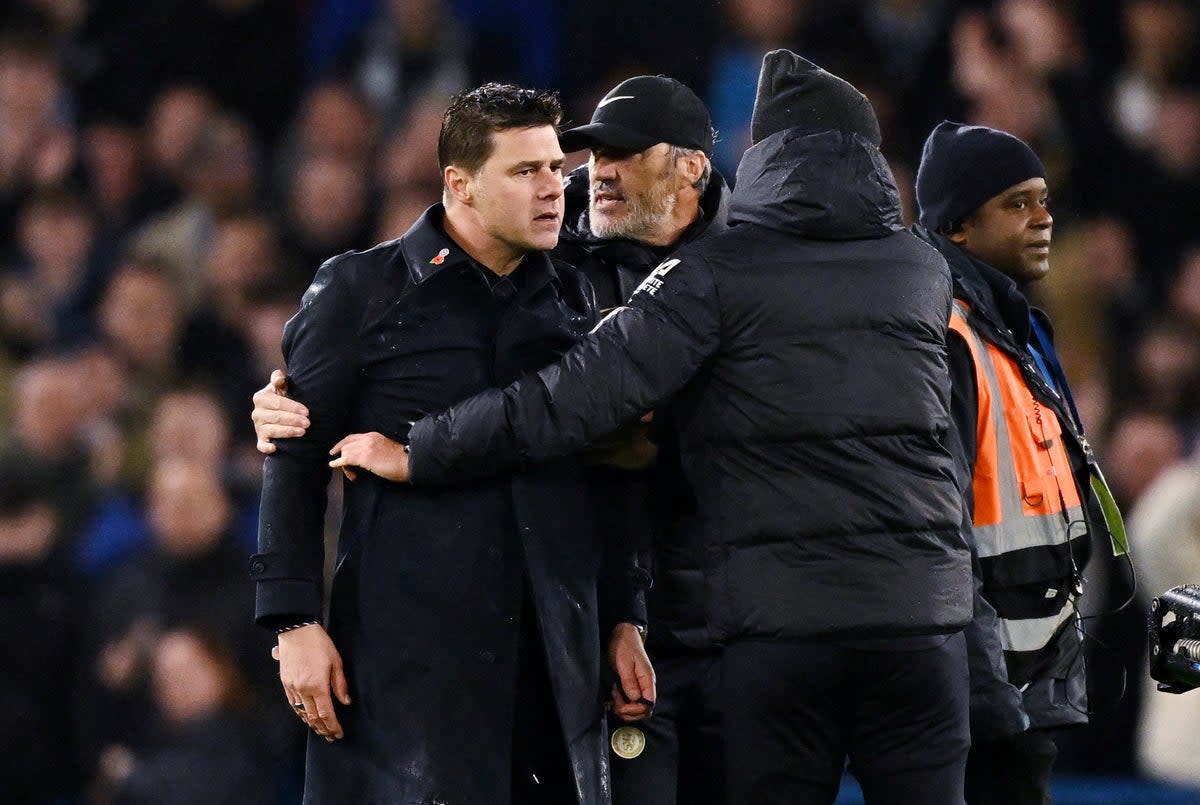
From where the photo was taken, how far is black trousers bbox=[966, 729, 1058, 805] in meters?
2.96

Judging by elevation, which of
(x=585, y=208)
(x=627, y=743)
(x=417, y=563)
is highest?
(x=585, y=208)

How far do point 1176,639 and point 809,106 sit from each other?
40.1 inches

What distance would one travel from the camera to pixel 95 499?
525 cm

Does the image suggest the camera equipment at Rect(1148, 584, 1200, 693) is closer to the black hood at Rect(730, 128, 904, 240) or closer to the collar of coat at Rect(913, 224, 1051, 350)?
the collar of coat at Rect(913, 224, 1051, 350)

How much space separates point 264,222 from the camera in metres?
5.56

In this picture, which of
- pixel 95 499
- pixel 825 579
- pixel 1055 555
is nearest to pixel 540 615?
pixel 825 579

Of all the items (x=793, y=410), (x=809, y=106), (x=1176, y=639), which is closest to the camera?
(x=793, y=410)

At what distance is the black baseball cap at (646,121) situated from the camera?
10.00 feet

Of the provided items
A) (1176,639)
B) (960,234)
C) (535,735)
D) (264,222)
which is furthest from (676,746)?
(264,222)

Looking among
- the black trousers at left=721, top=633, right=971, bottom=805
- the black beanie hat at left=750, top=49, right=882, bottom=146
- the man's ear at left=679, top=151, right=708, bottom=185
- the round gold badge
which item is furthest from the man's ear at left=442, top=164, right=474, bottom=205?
the round gold badge

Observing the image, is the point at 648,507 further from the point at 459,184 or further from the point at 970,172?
the point at 970,172

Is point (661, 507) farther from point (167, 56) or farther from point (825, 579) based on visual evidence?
point (167, 56)

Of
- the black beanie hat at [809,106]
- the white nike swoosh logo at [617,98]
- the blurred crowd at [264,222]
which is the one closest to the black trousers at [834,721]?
the black beanie hat at [809,106]

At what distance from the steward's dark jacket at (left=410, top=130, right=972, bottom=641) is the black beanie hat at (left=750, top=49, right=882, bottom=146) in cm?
4
